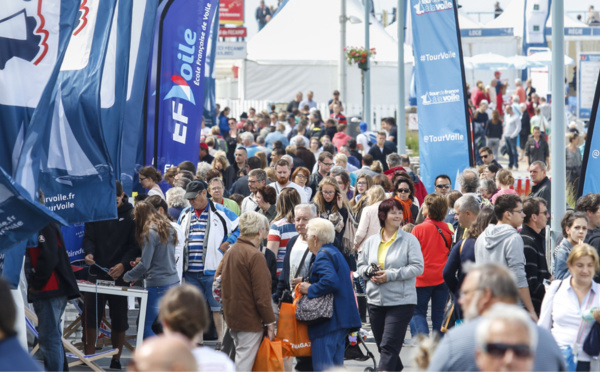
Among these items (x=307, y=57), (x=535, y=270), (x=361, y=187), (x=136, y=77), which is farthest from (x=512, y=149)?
(x=535, y=270)

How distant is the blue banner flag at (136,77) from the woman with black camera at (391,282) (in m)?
4.15

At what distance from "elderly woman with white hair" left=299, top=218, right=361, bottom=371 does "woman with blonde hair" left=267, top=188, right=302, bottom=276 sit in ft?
4.55

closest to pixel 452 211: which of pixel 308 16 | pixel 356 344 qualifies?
pixel 356 344

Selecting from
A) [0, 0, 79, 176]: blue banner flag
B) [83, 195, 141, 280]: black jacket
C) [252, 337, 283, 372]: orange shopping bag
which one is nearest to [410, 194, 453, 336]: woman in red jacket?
[252, 337, 283, 372]: orange shopping bag

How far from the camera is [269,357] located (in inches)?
301

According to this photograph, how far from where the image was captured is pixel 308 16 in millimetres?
36969

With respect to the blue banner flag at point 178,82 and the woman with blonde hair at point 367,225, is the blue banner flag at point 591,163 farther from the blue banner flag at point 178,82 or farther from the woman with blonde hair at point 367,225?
the blue banner flag at point 178,82

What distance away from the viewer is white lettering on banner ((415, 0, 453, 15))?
14.5 meters

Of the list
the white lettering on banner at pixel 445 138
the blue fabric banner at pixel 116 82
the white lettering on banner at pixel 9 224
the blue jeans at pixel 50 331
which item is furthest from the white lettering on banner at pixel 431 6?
the white lettering on banner at pixel 9 224

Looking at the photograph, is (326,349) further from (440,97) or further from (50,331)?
(440,97)

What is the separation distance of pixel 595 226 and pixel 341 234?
3179 millimetres

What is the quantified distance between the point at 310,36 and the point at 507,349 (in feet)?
112

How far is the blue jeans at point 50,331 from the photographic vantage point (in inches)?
312

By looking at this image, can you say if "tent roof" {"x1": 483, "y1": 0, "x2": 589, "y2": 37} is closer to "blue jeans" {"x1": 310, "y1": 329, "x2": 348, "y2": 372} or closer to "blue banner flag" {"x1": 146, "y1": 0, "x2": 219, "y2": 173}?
"blue banner flag" {"x1": 146, "y1": 0, "x2": 219, "y2": 173}
